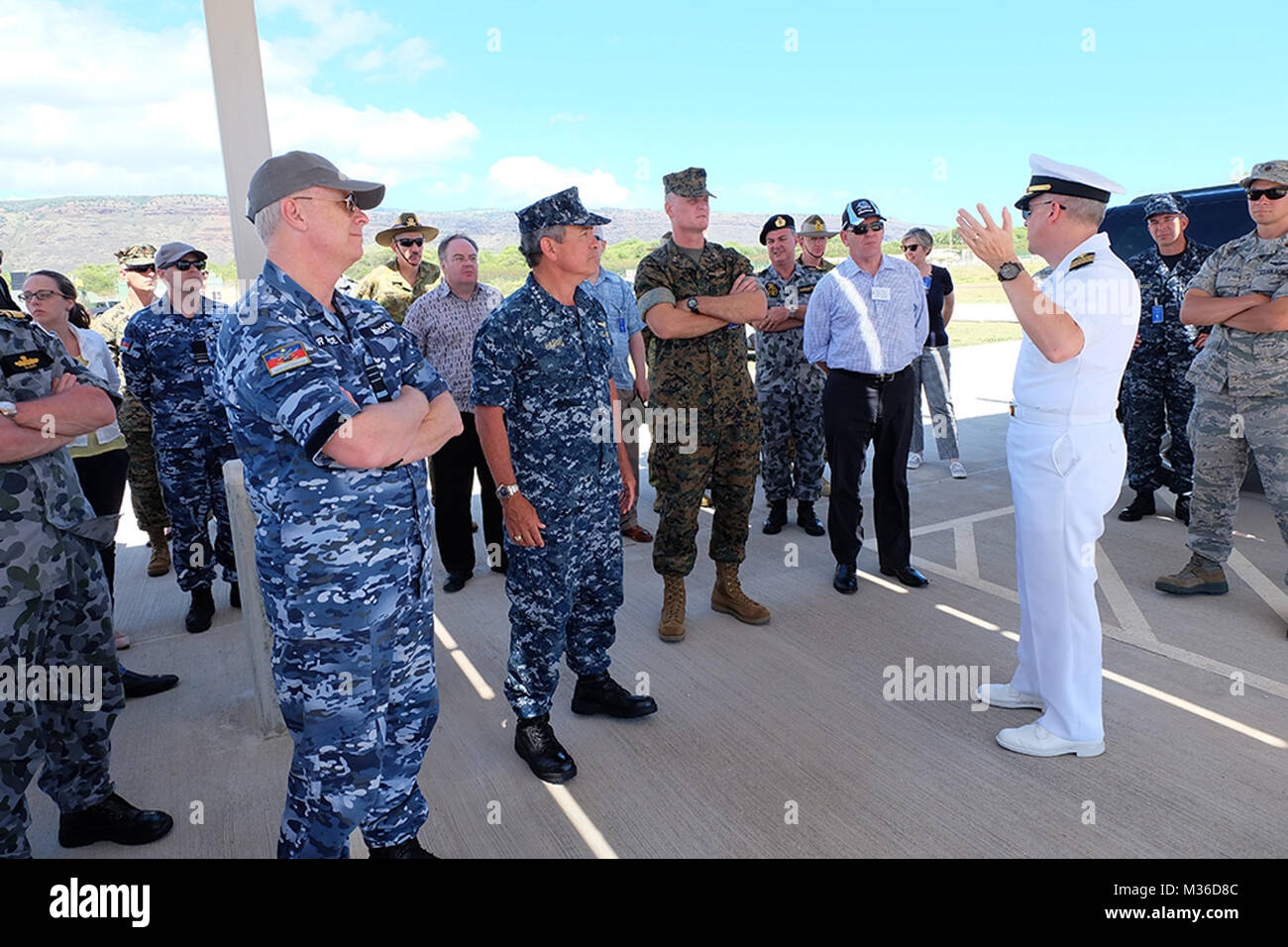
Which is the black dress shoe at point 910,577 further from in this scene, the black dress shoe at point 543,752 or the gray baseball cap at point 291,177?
the gray baseball cap at point 291,177

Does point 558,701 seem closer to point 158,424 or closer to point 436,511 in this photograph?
point 436,511

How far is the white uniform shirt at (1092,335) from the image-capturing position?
2.34 metres

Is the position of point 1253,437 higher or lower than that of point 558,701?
higher

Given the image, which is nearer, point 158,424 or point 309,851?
point 309,851

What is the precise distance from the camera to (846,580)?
4.10 meters

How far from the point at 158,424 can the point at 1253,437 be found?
552 cm

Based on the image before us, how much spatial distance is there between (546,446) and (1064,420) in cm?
173

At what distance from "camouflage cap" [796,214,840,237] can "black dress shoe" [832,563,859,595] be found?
8.75 ft

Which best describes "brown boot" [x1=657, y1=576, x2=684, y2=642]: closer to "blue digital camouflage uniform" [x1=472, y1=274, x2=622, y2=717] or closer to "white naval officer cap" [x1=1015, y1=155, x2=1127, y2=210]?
"blue digital camouflage uniform" [x1=472, y1=274, x2=622, y2=717]

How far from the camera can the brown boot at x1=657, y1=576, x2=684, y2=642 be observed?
11.8 ft

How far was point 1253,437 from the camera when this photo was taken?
12.1 ft

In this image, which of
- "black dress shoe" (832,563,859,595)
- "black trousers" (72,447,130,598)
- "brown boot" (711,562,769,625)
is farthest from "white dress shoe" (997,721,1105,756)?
"black trousers" (72,447,130,598)

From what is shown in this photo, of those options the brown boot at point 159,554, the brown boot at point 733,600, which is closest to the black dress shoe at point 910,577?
the brown boot at point 733,600
